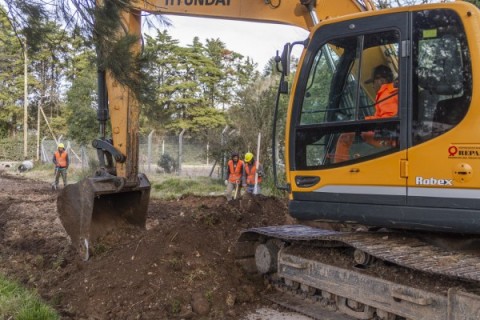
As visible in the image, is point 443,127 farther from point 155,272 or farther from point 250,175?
point 250,175

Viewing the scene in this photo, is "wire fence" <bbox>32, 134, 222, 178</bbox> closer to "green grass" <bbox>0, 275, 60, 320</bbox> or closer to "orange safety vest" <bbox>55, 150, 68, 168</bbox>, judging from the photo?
"orange safety vest" <bbox>55, 150, 68, 168</bbox>

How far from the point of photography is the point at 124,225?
7121 millimetres

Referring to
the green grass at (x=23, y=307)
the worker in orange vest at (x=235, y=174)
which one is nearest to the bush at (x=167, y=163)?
the worker in orange vest at (x=235, y=174)

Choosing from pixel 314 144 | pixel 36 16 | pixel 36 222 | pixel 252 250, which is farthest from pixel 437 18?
pixel 36 222

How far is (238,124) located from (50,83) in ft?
92.4

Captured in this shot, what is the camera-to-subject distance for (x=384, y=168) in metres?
4.44

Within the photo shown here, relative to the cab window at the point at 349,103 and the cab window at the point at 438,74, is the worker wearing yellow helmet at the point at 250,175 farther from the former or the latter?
the cab window at the point at 438,74

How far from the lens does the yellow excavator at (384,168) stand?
404cm

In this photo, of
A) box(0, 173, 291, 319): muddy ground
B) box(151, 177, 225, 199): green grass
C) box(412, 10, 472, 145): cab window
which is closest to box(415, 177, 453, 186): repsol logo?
box(412, 10, 472, 145): cab window

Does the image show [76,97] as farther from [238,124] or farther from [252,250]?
[252,250]

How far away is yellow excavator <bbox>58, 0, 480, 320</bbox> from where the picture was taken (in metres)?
4.04

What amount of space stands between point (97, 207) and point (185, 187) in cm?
1013

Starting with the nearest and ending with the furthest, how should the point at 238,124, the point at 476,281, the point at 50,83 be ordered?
the point at 476,281, the point at 238,124, the point at 50,83

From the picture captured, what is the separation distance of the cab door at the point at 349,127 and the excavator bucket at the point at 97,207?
104 inches
